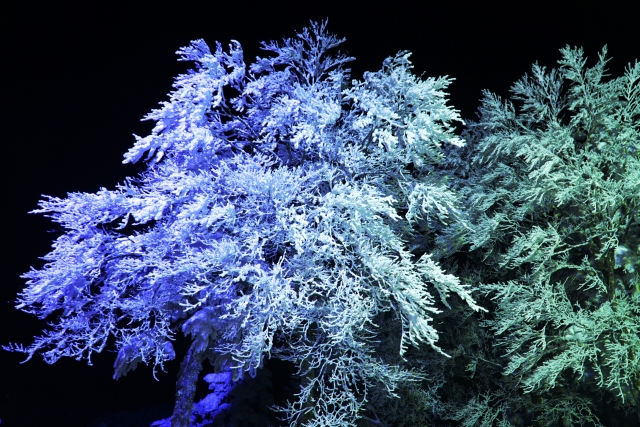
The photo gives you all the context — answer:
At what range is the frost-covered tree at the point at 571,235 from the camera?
10.5m

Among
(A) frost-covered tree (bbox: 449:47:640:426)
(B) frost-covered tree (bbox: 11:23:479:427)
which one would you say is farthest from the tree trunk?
(A) frost-covered tree (bbox: 449:47:640:426)

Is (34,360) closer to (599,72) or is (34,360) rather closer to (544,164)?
(544,164)

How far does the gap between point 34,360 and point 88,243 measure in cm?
1176

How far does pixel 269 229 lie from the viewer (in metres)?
10.1

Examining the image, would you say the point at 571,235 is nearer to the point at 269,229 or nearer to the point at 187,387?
the point at 269,229

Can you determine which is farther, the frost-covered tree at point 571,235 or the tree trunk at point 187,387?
the tree trunk at point 187,387

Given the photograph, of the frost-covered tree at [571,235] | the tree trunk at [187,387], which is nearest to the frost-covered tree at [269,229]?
the tree trunk at [187,387]

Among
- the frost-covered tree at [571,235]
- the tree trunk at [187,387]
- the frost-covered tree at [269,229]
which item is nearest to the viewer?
the frost-covered tree at [269,229]

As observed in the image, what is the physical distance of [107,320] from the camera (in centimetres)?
1090

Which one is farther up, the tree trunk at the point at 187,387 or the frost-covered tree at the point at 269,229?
the frost-covered tree at the point at 269,229

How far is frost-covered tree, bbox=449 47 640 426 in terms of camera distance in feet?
34.6

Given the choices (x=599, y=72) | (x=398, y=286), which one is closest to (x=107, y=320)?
(x=398, y=286)

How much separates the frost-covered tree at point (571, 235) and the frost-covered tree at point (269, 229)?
1.72 metres

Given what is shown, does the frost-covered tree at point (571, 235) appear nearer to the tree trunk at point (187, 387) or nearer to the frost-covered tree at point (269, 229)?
the frost-covered tree at point (269, 229)
